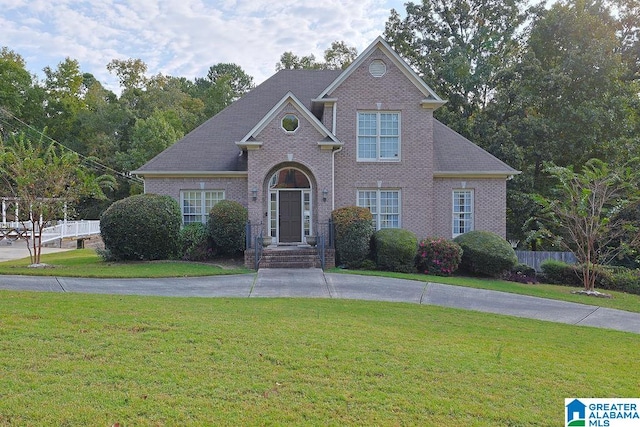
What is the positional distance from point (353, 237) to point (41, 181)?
34.8 ft

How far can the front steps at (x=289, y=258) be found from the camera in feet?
51.6

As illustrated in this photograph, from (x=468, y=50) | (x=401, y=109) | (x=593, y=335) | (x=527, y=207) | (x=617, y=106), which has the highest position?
(x=468, y=50)

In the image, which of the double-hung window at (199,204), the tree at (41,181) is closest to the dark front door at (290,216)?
the double-hung window at (199,204)

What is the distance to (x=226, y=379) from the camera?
4926 millimetres

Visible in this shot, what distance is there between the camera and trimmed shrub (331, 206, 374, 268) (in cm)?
1612

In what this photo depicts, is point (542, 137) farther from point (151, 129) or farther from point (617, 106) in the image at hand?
point (151, 129)

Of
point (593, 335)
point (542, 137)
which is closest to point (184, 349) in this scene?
point (593, 335)

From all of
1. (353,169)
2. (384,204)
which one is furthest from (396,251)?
(353,169)

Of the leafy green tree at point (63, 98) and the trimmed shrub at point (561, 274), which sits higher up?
the leafy green tree at point (63, 98)

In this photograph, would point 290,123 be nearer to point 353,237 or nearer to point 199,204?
point 353,237

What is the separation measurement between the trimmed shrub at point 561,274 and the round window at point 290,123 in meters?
11.2

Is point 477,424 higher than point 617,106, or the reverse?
point 617,106

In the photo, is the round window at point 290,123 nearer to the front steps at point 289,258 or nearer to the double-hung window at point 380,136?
the double-hung window at point 380,136

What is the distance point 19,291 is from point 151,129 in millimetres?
32779
